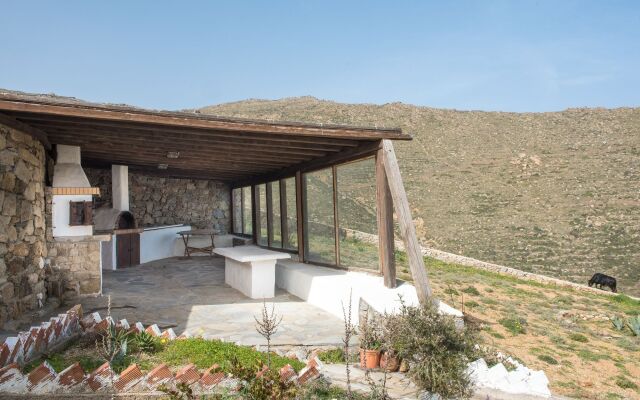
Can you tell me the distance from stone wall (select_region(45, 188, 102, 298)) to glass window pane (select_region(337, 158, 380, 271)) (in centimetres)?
419

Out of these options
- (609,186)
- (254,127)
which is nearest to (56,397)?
(254,127)

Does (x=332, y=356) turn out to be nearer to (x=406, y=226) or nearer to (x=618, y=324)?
(x=406, y=226)

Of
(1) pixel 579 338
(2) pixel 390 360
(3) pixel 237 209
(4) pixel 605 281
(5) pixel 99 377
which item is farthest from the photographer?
(4) pixel 605 281

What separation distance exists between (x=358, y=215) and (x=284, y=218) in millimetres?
2888

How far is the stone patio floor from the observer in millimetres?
5641

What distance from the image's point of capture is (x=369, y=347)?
4844 millimetres

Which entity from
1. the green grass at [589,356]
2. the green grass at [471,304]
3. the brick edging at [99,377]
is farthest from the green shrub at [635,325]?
the brick edging at [99,377]

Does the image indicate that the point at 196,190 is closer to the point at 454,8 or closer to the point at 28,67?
the point at 454,8

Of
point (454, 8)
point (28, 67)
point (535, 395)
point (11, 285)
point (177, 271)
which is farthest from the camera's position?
point (28, 67)

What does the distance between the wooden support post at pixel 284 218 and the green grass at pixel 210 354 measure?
5024 millimetres

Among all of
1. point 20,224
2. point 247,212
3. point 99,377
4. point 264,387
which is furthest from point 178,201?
point 264,387

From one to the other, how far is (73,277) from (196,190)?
801 centimetres

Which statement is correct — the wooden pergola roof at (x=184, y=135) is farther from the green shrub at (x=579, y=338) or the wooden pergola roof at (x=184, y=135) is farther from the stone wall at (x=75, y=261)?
the green shrub at (x=579, y=338)

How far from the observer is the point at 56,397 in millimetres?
3482
